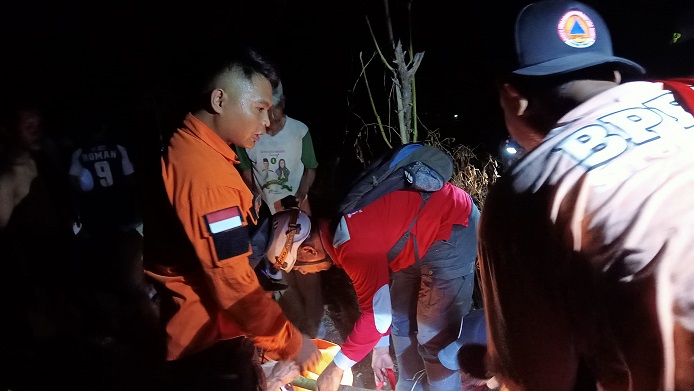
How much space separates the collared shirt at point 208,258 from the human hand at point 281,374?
8.6 inches

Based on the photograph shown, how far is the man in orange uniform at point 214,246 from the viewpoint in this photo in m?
1.96

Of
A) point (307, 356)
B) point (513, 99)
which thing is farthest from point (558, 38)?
point (307, 356)

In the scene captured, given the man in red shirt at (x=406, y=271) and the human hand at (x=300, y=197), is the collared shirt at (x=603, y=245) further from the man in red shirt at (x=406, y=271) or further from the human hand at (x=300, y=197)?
the human hand at (x=300, y=197)

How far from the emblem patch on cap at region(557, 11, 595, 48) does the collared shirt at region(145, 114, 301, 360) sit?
4.19 feet

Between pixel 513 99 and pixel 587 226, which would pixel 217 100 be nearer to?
pixel 513 99

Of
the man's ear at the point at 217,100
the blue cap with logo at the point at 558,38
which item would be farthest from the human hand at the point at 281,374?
the blue cap with logo at the point at 558,38

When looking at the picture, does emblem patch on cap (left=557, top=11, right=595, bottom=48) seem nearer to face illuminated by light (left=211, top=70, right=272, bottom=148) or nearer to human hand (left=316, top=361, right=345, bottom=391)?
face illuminated by light (left=211, top=70, right=272, bottom=148)

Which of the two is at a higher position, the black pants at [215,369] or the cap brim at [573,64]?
the cap brim at [573,64]

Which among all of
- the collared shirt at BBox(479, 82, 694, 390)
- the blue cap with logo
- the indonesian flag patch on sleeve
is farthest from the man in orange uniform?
the blue cap with logo

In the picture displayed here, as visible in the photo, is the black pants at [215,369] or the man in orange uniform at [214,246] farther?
the black pants at [215,369]

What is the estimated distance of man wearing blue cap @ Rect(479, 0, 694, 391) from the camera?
1.04 metres

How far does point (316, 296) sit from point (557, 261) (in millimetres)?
3672

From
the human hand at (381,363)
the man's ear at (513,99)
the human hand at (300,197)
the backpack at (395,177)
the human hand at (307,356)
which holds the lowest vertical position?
the human hand at (381,363)

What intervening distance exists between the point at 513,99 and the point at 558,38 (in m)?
0.20
